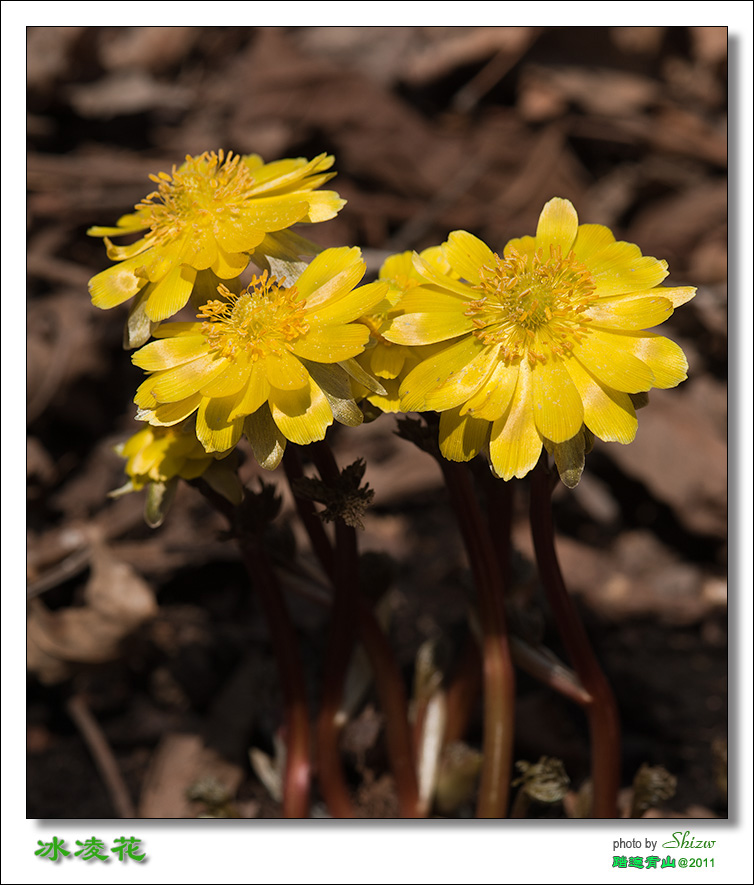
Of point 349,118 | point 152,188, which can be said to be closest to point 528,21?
point 349,118

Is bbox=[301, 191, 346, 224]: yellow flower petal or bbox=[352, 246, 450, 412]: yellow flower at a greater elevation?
bbox=[301, 191, 346, 224]: yellow flower petal

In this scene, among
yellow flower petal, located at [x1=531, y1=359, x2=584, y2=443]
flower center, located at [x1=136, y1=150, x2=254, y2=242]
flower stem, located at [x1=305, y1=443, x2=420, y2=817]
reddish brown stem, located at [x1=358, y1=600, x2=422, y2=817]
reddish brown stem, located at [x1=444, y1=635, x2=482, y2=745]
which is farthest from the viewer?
reddish brown stem, located at [x1=444, y1=635, x2=482, y2=745]

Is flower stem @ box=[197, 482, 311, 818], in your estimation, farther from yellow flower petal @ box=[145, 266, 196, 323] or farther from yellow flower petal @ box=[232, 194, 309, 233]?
yellow flower petal @ box=[232, 194, 309, 233]

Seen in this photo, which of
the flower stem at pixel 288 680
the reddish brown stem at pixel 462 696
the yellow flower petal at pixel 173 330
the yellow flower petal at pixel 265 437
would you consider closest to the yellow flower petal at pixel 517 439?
the yellow flower petal at pixel 265 437

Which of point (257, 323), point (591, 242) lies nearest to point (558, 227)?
point (591, 242)

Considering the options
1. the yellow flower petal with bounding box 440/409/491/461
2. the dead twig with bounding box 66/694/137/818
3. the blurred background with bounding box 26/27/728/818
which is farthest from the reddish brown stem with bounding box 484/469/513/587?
the dead twig with bounding box 66/694/137/818

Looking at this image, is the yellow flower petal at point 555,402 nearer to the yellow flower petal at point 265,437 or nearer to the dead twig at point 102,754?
the yellow flower petal at point 265,437
